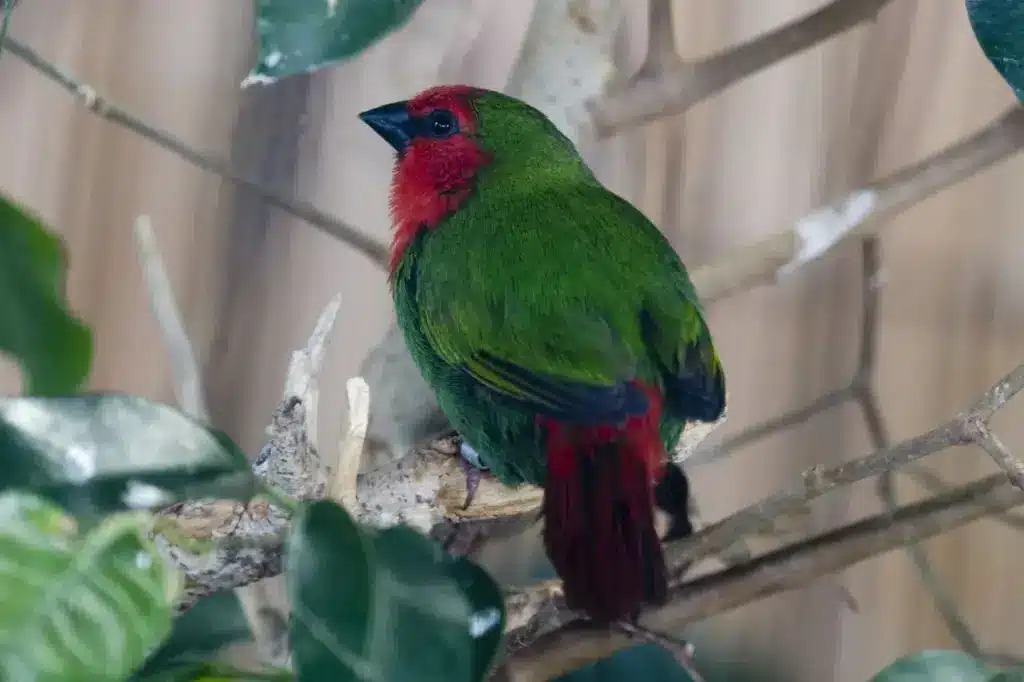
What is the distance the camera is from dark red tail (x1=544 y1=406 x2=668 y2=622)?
530 millimetres

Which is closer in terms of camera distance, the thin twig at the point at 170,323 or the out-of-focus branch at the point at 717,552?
the out-of-focus branch at the point at 717,552

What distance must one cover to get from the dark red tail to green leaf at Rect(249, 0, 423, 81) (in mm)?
284

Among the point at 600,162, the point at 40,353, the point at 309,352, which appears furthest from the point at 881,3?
the point at 40,353

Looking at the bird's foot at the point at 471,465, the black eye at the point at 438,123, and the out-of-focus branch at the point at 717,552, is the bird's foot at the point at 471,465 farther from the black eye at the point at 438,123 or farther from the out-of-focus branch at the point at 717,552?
the black eye at the point at 438,123

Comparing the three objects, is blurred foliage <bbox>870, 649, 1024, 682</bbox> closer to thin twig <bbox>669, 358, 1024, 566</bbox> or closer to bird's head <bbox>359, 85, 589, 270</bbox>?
thin twig <bbox>669, 358, 1024, 566</bbox>

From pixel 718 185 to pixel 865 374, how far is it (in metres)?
0.41

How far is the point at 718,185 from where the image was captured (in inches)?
50.7

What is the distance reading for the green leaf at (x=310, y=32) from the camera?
56cm

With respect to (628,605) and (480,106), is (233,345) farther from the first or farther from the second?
(628,605)

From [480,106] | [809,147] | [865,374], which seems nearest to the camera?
[480,106]

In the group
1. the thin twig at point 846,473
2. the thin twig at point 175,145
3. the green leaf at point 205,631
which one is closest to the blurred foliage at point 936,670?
the thin twig at point 846,473

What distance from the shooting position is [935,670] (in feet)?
1.95

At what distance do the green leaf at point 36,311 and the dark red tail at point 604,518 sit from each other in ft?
1.13

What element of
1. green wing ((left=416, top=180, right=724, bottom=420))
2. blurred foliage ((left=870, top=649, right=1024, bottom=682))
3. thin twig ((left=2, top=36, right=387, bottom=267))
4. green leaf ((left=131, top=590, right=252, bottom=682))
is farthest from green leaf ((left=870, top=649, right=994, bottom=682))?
thin twig ((left=2, top=36, right=387, bottom=267))
